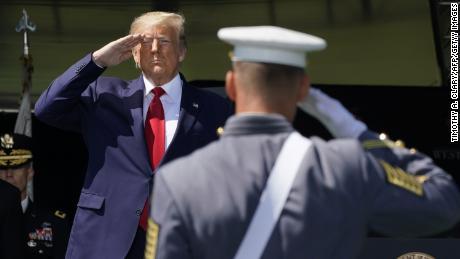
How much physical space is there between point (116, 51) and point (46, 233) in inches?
80.9

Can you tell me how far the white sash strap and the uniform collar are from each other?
6 cm

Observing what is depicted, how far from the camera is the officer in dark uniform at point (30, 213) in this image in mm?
4855

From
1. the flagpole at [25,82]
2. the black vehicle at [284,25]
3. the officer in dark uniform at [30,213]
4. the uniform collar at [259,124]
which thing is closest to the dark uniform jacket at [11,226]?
the officer in dark uniform at [30,213]

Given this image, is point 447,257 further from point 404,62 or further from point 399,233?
point 399,233

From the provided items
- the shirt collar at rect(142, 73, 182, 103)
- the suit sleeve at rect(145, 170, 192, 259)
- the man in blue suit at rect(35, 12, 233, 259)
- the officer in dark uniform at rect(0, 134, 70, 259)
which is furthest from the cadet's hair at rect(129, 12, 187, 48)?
the officer in dark uniform at rect(0, 134, 70, 259)

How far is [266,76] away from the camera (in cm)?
178

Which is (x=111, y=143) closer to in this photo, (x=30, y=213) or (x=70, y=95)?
(x=70, y=95)

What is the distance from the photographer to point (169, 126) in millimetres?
3084

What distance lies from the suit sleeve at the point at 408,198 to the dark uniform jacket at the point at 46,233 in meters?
3.20

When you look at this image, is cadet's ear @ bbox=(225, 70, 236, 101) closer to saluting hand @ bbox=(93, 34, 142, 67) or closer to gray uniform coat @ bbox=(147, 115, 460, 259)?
gray uniform coat @ bbox=(147, 115, 460, 259)

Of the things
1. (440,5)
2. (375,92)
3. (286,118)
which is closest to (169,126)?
(286,118)

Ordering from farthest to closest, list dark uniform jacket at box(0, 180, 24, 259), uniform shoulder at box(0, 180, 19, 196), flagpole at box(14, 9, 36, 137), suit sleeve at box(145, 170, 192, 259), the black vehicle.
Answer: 1. the black vehicle
2. flagpole at box(14, 9, 36, 137)
3. uniform shoulder at box(0, 180, 19, 196)
4. dark uniform jacket at box(0, 180, 24, 259)
5. suit sleeve at box(145, 170, 192, 259)

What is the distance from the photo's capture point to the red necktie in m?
3.04

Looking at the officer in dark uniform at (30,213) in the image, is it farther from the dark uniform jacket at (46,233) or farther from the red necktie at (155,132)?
the red necktie at (155,132)
